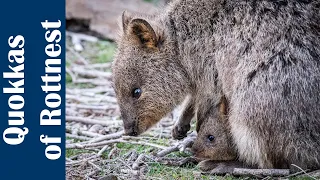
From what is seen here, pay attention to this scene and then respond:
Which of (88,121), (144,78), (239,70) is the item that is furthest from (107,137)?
(239,70)

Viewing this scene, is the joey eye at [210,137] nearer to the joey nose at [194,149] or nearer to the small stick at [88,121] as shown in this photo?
the joey nose at [194,149]

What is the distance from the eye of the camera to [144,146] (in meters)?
7.72

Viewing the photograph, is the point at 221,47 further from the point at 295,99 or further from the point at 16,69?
the point at 16,69

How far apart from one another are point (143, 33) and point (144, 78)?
1.51ft

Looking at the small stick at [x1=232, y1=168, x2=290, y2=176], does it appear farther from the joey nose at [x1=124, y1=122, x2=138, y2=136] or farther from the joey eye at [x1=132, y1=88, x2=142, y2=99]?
the joey eye at [x1=132, y1=88, x2=142, y2=99]

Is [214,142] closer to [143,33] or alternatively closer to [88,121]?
[143,33]

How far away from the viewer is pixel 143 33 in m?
6.86

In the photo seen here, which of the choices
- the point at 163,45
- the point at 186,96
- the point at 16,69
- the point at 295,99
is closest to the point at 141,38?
the point at 163,45

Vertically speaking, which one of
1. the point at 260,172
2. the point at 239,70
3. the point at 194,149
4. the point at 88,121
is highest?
the point at 239,70

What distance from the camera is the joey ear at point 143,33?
6.74 meters

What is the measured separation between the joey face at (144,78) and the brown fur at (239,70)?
10mm

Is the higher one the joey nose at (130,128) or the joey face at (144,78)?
the joey face at (144,78)

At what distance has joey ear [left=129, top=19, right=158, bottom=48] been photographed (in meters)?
6.74

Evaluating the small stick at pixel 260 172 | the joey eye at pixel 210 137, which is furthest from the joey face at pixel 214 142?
the small stick at pixel 260 172
